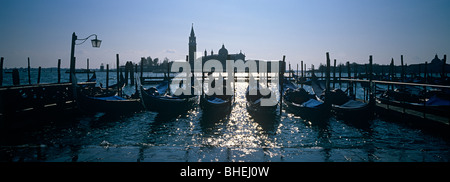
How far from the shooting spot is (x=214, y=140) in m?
6.95

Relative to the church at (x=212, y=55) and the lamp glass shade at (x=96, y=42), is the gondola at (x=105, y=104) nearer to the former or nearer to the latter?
the lamp glass shade at (x=96, y=42)

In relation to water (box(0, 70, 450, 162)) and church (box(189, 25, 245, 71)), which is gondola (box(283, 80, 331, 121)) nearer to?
water (box(0, 70, 450, 162))

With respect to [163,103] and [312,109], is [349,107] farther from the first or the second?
[163,103]

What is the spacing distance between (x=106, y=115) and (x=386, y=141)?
38.5 feet

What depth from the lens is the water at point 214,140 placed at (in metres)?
4.04

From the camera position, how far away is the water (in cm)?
404

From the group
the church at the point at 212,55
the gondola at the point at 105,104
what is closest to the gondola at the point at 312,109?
the gondola at the point at 105,104

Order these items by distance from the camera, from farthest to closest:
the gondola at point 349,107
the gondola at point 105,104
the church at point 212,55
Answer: the church at point 212,55 < the gondola at point 105,104 < the gondola at point 349,107

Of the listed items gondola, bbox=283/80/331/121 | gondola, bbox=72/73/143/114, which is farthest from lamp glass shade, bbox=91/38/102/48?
gondola, bbox=283/80/331/121

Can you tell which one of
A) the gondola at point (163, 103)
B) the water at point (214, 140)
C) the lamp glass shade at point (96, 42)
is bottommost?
the water at point (214, 140)

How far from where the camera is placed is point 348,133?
7906mm

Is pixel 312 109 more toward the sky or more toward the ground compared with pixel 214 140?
more toward the sky

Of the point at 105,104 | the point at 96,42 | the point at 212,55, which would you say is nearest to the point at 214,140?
the point at 105,104
